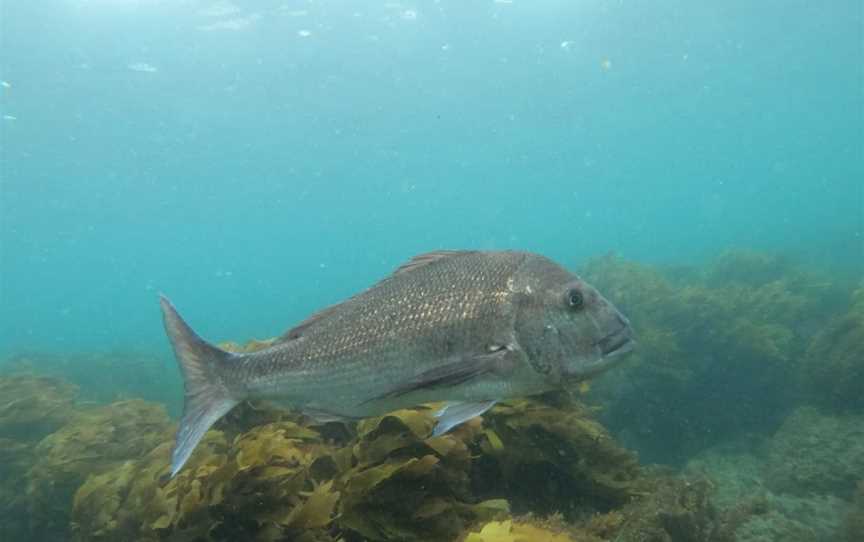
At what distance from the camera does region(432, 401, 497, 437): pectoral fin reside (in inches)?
101

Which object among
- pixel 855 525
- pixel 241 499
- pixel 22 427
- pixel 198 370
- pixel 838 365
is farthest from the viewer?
pixel 838 365

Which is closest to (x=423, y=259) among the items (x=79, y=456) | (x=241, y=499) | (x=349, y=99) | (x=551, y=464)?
(x=241, y=499)

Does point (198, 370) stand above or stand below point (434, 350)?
above

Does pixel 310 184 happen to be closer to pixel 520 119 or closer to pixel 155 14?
pixel 520 119

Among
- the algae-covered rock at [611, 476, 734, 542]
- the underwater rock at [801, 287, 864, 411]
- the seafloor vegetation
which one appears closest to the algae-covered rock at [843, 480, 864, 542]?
the seafloor vegetation

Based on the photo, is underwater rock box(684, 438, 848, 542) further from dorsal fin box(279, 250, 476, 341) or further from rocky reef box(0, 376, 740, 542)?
dorsal fin box(279, 250, 476, 341)

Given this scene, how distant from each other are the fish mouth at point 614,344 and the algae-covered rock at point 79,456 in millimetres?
5118

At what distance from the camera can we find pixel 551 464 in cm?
425

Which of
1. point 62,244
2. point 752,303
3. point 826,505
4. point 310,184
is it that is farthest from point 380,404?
point 62,244

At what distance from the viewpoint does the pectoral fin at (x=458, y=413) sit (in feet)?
8.38

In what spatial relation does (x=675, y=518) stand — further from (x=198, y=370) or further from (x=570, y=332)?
(x=198, y=370)

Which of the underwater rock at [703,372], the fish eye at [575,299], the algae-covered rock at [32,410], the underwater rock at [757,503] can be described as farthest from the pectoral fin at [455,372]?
the algae-covered rock at [32,410]

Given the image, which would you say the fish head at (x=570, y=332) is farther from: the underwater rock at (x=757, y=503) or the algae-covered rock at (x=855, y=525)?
the algae-covered rock at (x=855, y=525)

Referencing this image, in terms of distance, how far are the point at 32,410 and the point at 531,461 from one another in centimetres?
1017
